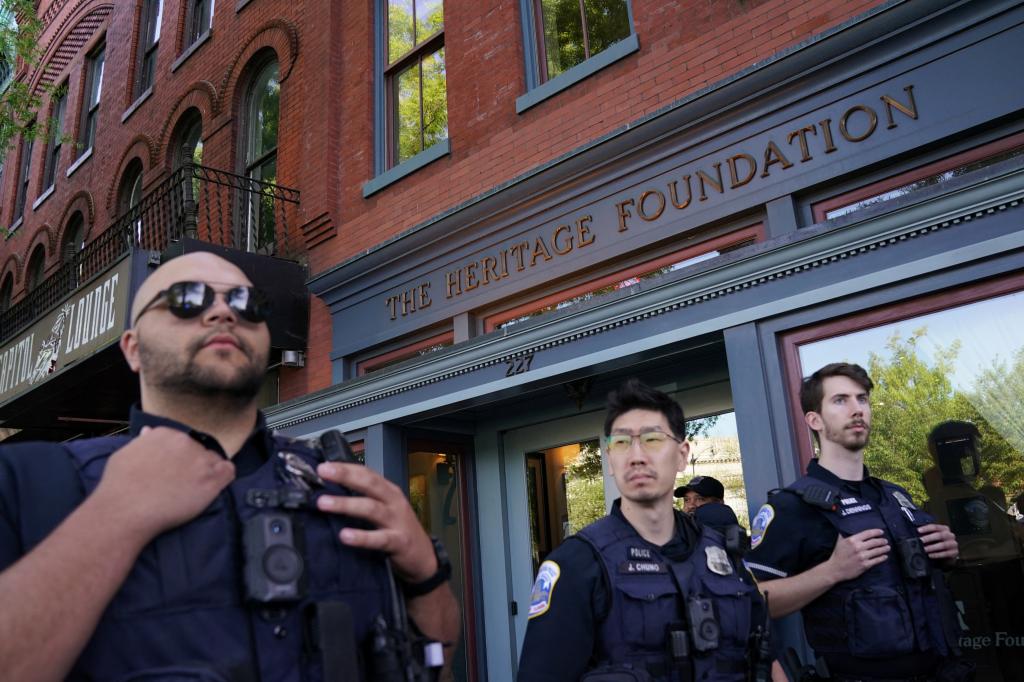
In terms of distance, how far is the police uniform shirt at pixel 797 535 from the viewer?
320 centimetres

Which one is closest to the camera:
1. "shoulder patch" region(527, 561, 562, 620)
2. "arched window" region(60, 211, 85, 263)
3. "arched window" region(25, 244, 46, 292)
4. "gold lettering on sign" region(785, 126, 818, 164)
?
"shoulder patch" region(527, 561, 562, 620)

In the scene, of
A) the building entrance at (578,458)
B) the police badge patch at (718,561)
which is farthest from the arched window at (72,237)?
the police badge patch at (718,561)

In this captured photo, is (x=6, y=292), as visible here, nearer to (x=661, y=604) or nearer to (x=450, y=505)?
(x=450, y=505)

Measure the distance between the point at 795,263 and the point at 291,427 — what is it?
485cm

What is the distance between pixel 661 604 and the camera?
8.55ft

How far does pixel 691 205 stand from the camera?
509 centimetres

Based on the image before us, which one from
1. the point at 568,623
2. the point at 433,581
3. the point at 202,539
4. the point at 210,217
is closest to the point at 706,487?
the point at 568,623

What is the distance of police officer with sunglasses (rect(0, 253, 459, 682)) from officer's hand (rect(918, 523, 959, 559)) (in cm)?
226

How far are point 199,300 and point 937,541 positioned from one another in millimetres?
3003

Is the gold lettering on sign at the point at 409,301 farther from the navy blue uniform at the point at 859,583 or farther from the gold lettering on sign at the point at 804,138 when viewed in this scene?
the navy blue uniform at the point at 859,583

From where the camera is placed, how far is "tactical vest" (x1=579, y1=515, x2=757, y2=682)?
2.55m

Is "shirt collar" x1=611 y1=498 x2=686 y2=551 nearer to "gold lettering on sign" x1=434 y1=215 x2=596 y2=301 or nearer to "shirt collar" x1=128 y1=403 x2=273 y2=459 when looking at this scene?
"shirt collar" x1=128 y1=403 x2=273 y2=459

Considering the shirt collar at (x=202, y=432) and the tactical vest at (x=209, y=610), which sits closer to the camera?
the tactical vest at (x=209, y=610)

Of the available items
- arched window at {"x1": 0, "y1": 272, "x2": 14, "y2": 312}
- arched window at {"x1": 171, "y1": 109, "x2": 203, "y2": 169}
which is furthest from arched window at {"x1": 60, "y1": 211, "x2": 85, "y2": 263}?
arched window at {"x1": 171, "y1": 109, "x2": 203, "y2": 169}
